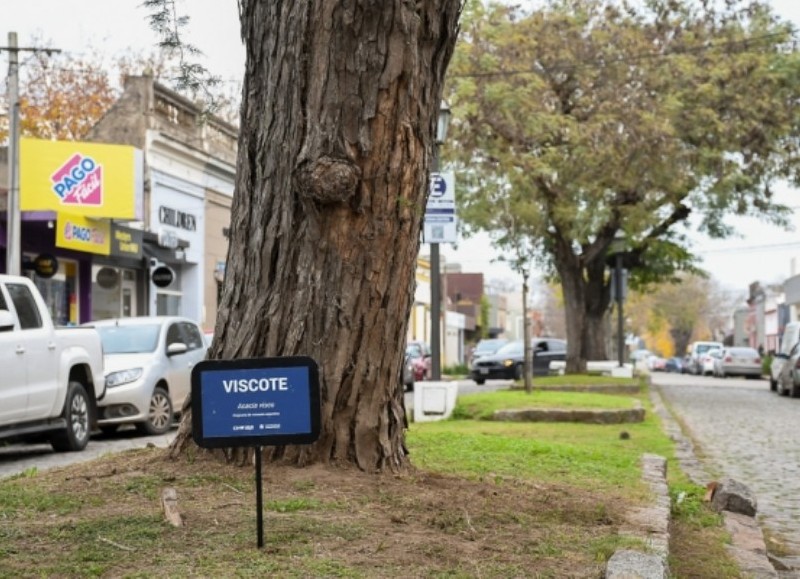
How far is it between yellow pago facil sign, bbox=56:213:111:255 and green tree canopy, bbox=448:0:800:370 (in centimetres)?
768

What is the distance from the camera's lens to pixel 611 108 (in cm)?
2598

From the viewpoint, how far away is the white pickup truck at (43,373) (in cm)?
1149

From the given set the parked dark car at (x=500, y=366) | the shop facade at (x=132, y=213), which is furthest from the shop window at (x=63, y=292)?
the parked dark car at (x=500, y=366)

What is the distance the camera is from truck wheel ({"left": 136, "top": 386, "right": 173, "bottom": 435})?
15.1 metres

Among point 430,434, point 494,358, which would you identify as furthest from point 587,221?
point 430,434

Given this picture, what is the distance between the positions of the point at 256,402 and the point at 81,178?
21.2 metres

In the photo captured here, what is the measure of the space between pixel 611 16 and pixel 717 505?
804 inches

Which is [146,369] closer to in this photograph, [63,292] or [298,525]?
[298,525]

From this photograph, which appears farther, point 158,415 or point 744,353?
point 744,353

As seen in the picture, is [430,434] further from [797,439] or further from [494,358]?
[494,358]

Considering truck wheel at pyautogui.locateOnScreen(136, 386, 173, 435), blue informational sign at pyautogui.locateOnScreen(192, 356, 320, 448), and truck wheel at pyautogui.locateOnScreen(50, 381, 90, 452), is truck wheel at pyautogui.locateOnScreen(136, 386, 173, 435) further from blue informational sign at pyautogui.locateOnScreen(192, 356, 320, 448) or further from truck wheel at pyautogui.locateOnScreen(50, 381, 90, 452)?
blue informational sign at pyautogui.locateOnScreen(192, 356, 320, 448)

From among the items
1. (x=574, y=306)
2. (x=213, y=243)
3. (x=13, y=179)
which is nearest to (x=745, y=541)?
(x=13, y=179)

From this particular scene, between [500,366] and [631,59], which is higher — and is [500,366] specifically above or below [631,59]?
below

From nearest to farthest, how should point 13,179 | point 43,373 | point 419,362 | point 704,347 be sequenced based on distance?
point 43,373 < point 13,179 < point 419,362 < point 704,347
